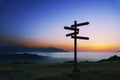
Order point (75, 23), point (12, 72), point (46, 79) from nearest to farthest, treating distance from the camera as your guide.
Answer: point (46, 79), point (75, 23), point (12, 72)

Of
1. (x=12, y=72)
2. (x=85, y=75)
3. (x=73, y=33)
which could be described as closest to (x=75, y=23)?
(x=73, y=33)

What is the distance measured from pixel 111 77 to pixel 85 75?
201 cm

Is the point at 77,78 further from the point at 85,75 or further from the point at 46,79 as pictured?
the point at 46,79

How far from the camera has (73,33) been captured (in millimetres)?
19859

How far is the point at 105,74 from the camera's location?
739 inches

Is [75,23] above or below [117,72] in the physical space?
above

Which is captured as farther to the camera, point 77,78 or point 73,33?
point 73,33

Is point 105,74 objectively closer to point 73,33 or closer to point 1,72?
point 73,33

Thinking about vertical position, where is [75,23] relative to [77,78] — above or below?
above

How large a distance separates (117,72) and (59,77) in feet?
16.8

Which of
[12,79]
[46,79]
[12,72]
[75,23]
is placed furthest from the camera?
[12,72]

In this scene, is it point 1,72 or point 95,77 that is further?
point 1,72

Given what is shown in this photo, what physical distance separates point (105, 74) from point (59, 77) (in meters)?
3.85

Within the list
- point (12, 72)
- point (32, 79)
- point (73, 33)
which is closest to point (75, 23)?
point (73, 33)
